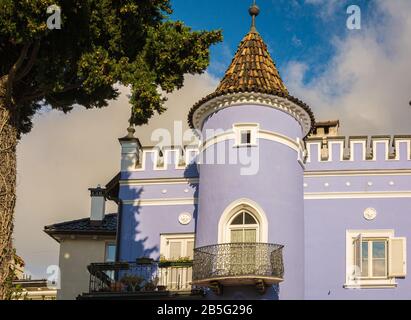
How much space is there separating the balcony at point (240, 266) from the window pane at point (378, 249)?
3.09 metres

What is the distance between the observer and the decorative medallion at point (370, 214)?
24.6m

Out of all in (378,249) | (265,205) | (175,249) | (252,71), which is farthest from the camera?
(175,249)

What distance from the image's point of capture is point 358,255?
24109mm

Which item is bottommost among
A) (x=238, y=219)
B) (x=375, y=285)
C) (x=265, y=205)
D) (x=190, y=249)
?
(x=375, y=285)

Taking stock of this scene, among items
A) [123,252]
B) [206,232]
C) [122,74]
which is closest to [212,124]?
[206,232]

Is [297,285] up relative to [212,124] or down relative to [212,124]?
down

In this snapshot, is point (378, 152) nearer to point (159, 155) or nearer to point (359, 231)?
point (359, 231)

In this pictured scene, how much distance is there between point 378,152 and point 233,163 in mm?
4583

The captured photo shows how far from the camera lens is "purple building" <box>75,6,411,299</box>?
75.7ft

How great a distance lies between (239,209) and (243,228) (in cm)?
53

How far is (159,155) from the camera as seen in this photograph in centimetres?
2648

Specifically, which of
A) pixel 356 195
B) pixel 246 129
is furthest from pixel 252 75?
pixel 356 195

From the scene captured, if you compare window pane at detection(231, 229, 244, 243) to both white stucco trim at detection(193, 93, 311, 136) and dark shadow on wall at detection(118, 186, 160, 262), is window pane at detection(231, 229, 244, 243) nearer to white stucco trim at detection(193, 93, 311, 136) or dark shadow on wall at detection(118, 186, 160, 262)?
dark shadow on wall at detection(118, 186, 160, 262)

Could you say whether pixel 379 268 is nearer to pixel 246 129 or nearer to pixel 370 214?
pixel 370 214
